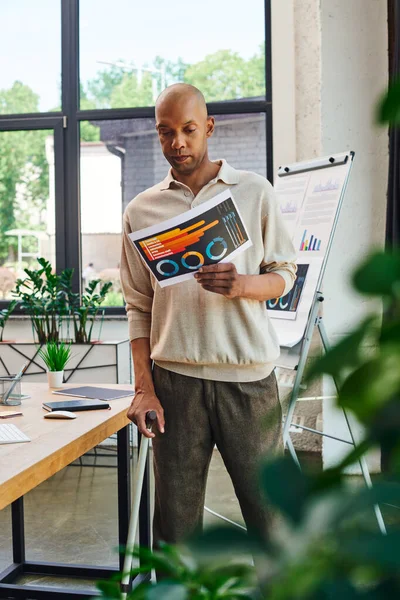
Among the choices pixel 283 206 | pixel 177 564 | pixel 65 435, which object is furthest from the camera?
pixel 283 206

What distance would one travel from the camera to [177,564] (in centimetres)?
39

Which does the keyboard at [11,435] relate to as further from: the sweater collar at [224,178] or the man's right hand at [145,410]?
the sweater collar at [224,178]

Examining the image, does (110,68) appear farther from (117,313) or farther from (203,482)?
(203,482)

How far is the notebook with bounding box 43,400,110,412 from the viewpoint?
91.4 inches

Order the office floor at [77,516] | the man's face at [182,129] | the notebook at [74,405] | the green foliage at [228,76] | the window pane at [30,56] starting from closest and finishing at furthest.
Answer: the man's face at [182,129] < the notebook at [74,405] < the office floor at [77,516] < the green foliage at [228,76] < the window pane at [30,56]

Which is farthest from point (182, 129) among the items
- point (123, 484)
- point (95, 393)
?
point (123, 484)

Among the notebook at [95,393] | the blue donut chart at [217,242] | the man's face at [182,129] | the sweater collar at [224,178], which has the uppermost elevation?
the man's face at [182,129]

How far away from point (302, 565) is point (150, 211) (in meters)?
1.66

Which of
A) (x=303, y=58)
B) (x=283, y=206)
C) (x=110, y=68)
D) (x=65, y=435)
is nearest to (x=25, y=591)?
(x=65, y=435)

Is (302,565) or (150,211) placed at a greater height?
(150,211)

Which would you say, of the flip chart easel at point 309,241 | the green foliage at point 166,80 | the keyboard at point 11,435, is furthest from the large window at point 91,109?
the keyboard at point 11,435

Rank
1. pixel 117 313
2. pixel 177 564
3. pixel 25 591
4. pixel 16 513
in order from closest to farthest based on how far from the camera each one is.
→ 1. pixel 177 564
2. pixel 25 591
3. pixel 16 513
4. pixel 117 313

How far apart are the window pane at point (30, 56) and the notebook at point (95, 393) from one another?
10.7 feet

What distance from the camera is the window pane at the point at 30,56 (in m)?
5.41
